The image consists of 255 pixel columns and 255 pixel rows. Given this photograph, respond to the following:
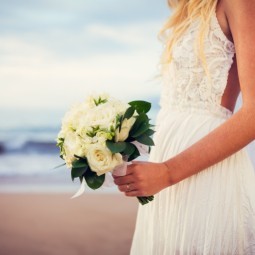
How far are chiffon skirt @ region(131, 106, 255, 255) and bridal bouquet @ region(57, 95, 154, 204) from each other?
250 mm

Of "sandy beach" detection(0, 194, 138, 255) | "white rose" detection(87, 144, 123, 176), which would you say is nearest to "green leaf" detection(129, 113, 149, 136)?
"white rose" detection(87, 144, 123, 176)

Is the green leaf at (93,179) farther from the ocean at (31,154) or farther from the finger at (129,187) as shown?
the ocean at (31,154)

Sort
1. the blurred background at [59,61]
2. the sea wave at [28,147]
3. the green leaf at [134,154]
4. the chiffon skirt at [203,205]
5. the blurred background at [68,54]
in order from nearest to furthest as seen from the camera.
→ the green leaf at [134,154], the chiffon skirt at [203,205], the sea wave at [28,147], the blurred background at [59,61], the blurred background at [68,54]

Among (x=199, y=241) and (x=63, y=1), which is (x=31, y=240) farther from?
(x=63, y=1)

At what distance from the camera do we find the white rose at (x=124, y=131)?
172 cm

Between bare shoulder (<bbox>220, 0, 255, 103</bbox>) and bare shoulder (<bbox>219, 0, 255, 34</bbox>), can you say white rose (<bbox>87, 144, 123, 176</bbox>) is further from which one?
bare shoulder (<bbox>219, 0, 255, 34</bbox>)

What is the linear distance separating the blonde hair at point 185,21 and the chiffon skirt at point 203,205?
0.24m

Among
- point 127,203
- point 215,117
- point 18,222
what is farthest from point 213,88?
point 127,203

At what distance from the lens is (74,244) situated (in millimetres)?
5621

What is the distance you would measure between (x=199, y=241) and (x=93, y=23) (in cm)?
1809

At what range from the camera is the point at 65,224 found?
6.43 meters

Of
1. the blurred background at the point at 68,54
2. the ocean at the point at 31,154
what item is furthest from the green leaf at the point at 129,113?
the blurred background at the point at 68,54

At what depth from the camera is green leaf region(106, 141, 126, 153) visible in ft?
5.48

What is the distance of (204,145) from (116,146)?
0.33 metres
